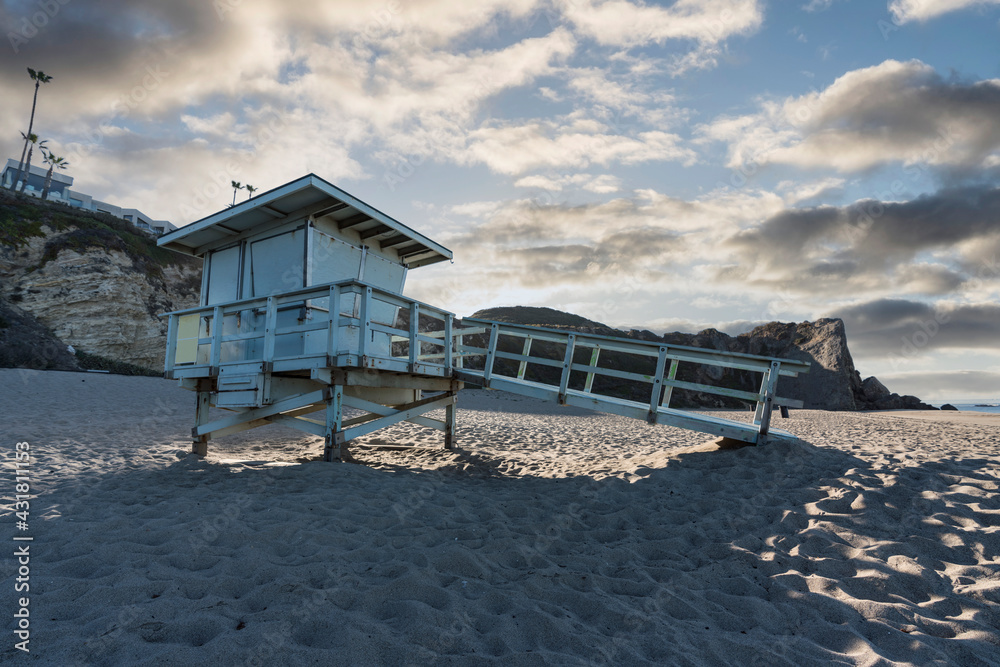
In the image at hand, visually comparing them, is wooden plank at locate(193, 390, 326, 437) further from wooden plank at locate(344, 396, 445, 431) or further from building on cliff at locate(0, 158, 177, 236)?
Answer: building on cliff at locate(0, 158, 177, 236)

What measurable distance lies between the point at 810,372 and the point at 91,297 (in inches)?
1748

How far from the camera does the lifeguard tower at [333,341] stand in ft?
24.3

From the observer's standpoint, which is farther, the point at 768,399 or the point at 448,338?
the point at 448,338

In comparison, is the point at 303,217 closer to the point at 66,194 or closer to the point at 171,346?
the point at 171,346

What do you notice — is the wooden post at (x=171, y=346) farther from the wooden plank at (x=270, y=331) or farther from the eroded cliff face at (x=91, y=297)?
the eroded cliff face at (x=91, y=297)

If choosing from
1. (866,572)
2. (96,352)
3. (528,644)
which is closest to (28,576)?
(528,644)

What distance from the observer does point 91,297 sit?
79.0 ft

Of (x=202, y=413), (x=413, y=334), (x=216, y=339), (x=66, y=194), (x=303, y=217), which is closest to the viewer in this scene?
(x=413, y=334)

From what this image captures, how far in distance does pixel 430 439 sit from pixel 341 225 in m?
5.84

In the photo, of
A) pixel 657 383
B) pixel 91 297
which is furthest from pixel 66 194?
pixel 657 383

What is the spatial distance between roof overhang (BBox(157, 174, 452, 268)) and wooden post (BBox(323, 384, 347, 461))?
11.3 ft

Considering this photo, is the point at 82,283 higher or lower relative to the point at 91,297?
higher

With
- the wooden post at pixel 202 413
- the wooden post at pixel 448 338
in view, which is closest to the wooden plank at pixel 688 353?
the wooden post at pixel 448 338

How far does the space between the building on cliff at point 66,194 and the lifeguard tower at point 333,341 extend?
4857 cm
